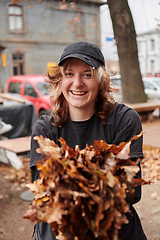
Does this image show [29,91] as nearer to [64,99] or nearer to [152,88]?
[152,88]

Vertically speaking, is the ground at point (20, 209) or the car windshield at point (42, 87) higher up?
the car windshield at point (42, 87)

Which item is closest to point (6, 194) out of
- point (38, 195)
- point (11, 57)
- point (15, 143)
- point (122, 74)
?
point (15, 143)

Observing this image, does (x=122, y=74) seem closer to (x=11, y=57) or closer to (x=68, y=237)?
(x=68, y=237)

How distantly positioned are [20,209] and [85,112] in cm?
241

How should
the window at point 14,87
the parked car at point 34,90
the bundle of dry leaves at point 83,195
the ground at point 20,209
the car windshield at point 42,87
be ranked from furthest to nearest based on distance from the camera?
the window at point 14,87 → the car windshield at point 42,87 → the parked car at point 34,90 → the ground at point 20,209 → the bundle of dry leaves at point 83,195

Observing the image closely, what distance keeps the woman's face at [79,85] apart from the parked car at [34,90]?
7109 millimetres

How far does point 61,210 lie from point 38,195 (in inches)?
7.8

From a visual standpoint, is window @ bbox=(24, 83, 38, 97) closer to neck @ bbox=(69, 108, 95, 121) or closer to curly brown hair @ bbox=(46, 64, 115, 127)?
curly brown hair @ bbox=(46, 64, 115, 127)

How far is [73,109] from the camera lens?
6.83ft

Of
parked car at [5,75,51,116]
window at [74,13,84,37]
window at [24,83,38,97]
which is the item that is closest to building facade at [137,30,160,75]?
window at [74,13,84,37]

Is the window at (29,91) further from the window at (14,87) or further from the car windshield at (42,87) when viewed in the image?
the window at (14,87)

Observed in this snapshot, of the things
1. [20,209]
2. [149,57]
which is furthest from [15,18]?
[149,57]

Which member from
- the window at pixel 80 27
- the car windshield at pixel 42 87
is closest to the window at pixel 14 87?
the car windshield at pixel 42 87

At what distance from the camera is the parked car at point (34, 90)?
31.0ft
